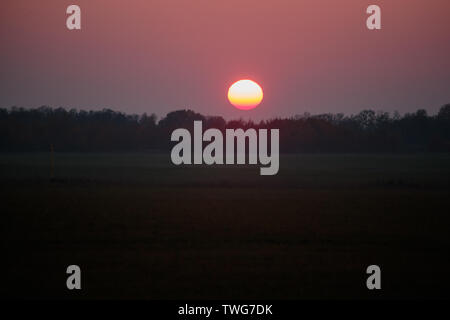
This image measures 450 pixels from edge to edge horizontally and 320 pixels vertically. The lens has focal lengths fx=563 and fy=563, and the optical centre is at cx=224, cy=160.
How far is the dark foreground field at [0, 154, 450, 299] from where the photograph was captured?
831cm

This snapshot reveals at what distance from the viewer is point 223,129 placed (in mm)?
79062

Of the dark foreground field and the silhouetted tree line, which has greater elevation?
the silhouetted tree line

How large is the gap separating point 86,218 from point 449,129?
2925 inches

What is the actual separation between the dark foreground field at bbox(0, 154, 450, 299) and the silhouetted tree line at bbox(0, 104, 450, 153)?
2276 inches

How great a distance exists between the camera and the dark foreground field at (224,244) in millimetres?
8312

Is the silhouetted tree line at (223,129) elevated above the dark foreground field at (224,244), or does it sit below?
above

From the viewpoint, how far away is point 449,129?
79.4 metres

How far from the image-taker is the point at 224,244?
11.2 meters

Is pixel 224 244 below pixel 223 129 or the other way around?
below

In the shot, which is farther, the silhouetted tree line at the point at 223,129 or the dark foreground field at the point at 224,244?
the silhouetted tree line at the point at 223,129

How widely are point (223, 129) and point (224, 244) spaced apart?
224 feet

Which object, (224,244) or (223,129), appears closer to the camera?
(224,244)

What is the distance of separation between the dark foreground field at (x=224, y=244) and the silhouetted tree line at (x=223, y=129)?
5782 centimetres
